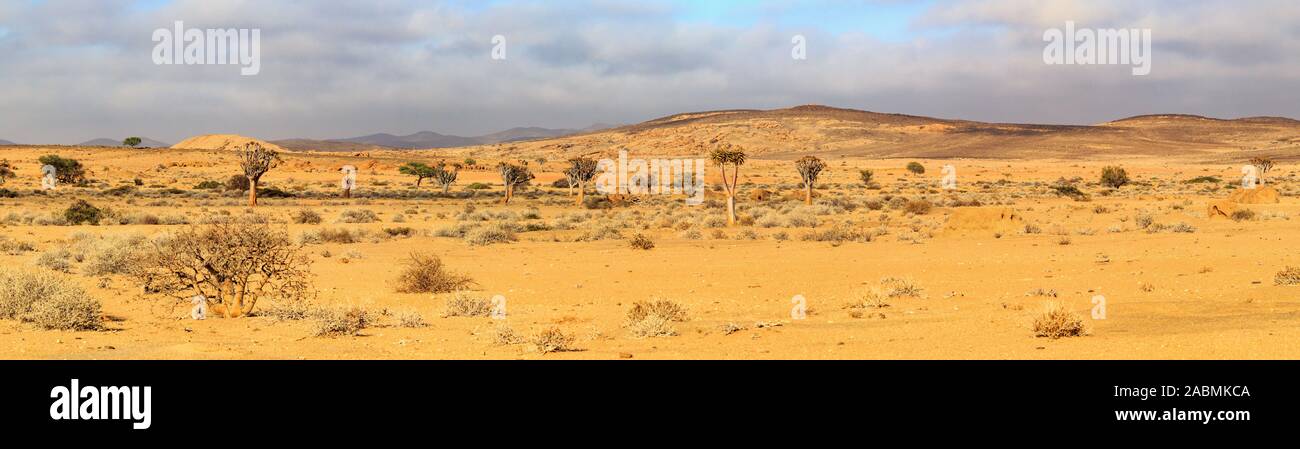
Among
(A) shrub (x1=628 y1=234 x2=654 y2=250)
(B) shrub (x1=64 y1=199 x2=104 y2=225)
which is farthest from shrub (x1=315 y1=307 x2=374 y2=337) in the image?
(B) shrub (x1=64 y1=199 x2=104 y2=225)

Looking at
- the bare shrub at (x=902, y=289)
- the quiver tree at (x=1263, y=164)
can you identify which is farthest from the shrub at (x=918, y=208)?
the quiver tree at (x=1263, y=164)

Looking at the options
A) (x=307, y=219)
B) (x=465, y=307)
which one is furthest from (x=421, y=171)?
(x=465, y=307)

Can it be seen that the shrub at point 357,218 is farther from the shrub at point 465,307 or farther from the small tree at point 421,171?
the small tree at point 421,171

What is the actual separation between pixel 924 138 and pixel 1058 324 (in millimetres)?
161157

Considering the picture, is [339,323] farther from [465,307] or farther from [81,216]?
[81,216]

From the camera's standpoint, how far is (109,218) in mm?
33000

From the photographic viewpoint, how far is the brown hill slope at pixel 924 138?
144125mm

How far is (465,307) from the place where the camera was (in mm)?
12500

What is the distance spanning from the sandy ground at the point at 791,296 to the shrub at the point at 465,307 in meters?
0.18

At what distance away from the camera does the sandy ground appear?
905 centimetres

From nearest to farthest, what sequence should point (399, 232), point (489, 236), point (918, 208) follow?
point (489, 236) → point (399, 232) → point (918, 208)

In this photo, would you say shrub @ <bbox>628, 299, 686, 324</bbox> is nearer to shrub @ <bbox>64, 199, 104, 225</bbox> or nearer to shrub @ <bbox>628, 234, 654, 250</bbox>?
shrub @ <bbox>628, 234, 654, 250</bbox>

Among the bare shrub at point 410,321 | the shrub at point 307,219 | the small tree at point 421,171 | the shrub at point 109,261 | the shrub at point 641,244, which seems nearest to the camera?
the bare shrub at point 410,321
